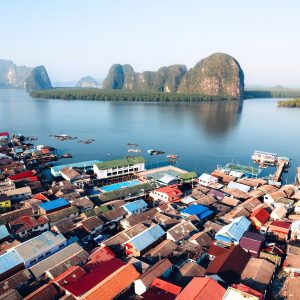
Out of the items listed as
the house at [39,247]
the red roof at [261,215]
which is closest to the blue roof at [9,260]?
the house at [39,247]

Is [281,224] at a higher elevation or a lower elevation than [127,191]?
lower

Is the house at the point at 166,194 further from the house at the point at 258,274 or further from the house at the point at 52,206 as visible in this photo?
the house at the point at 258,274

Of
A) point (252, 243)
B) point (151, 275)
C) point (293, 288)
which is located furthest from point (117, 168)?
point (293, 288)

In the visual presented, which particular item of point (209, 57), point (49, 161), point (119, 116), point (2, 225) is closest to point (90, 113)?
point (119, 116)

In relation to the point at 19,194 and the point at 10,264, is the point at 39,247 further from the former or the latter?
the point at 19,194

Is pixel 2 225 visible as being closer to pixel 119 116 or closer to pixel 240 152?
pixel 240 152

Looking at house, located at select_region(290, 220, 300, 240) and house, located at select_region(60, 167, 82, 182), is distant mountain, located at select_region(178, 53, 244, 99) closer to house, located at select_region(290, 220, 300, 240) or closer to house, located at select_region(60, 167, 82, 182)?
house, located at select_region(60, 167, 82, 182)
